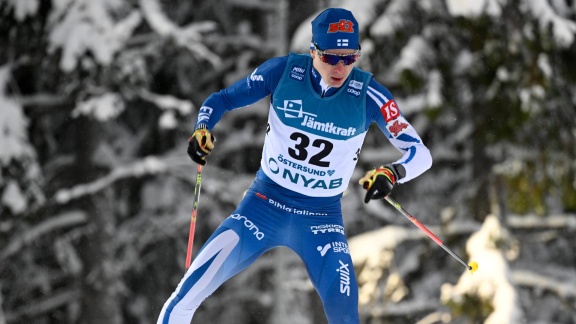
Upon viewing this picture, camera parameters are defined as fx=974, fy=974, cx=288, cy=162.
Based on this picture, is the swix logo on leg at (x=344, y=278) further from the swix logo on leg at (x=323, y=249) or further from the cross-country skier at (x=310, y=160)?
the swix logo on leg at (x=323, y=249)

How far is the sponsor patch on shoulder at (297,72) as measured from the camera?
5778 mm

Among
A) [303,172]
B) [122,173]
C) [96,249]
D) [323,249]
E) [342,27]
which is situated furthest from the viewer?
[96,249]

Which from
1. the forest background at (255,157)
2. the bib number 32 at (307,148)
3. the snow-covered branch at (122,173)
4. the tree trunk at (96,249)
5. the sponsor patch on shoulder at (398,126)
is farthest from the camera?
the tree trunk at (96,249)

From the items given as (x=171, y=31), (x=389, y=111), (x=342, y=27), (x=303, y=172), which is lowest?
(x=171, y=31)

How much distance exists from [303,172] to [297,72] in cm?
60

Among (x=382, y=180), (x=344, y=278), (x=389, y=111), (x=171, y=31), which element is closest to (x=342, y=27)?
(x=389, y=111)

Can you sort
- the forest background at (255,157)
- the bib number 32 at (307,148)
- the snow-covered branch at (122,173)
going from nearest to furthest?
1. the bib number 32 at (307,148)
2. the forest background at (255,157)
3. the snow-covered branch at (122,173)

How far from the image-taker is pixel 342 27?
18.2 feet

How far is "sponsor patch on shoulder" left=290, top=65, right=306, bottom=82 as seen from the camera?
578 cm

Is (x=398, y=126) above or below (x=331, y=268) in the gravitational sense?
above

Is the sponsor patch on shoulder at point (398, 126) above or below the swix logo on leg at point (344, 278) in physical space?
above

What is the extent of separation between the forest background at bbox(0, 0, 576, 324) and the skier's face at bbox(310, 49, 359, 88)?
568 cm

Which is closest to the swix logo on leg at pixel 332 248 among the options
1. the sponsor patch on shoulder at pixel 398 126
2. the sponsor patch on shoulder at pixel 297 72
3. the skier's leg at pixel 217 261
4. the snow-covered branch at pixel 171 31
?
the skier's leg at pixel 217 261

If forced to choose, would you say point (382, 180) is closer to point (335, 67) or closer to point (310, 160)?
point (310, 160)
